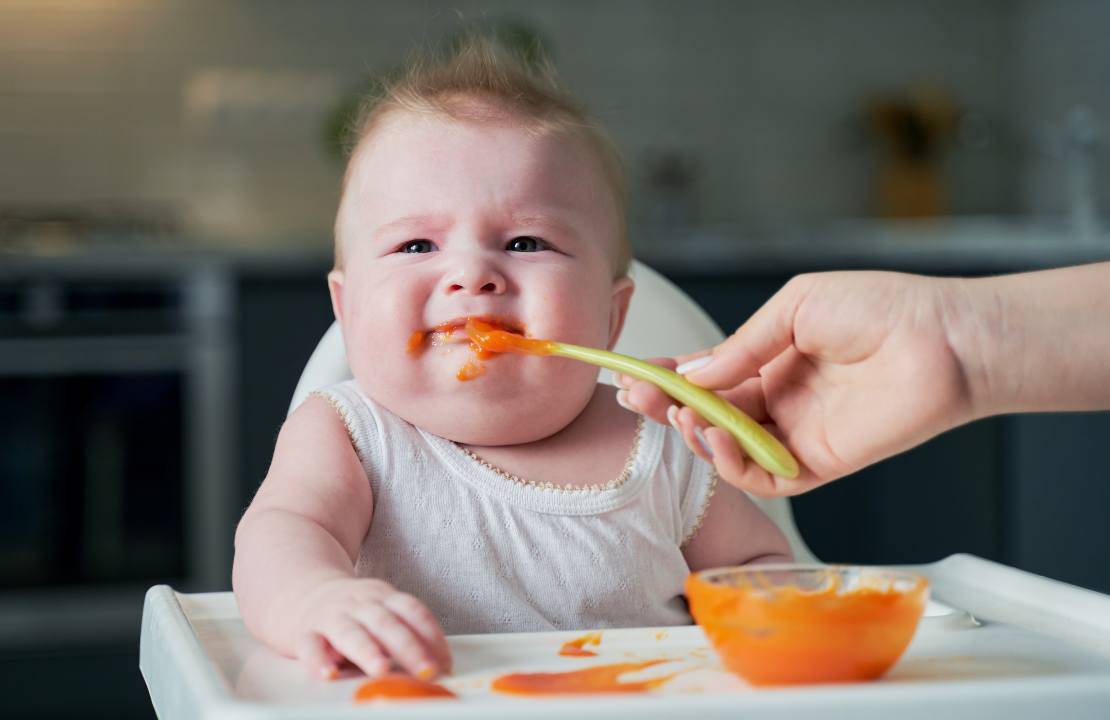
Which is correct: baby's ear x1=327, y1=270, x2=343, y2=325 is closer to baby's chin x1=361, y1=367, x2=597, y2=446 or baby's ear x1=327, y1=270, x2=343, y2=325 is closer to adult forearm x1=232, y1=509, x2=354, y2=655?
baby's chin x1=361, y1=367, x2=597, y2=446

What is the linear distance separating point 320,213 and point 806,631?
9.97 feet

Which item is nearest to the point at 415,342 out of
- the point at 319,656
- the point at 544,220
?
the point at 544,220

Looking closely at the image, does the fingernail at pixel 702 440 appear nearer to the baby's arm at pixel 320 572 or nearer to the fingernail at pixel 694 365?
the fingernail at pixel 694 365

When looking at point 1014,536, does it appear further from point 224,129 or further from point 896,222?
point 224,129

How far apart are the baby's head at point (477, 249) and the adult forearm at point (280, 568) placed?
0.15 metres

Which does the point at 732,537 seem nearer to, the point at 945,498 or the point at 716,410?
the point at 716,410

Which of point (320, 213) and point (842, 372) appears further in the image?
point (320, 213)

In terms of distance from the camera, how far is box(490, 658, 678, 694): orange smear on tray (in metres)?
0.59

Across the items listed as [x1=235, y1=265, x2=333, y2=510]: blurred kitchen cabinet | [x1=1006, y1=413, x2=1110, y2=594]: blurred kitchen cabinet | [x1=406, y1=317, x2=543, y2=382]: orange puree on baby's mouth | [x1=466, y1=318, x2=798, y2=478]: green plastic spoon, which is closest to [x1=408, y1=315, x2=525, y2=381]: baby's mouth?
[x1=406, y1=317, x2=543, y2=382]: orange puree on baby's mouth

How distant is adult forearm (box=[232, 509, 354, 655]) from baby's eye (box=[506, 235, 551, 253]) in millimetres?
250

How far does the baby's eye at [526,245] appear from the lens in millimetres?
962

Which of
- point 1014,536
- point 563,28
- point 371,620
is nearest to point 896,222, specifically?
point 563,28

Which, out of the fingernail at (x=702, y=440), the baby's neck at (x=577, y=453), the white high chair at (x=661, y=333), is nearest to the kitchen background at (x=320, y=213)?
the white high chair at (x=661, y=333)

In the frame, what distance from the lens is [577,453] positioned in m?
0.99
